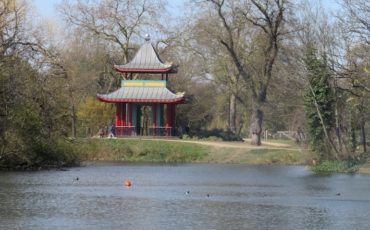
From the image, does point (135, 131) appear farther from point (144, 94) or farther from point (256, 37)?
point (256, 37)

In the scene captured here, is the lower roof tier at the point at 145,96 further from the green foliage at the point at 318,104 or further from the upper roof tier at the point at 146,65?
the green foliage at the point at 318,104

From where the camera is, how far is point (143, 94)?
6738 cm

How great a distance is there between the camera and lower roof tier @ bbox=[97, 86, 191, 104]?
218 feet

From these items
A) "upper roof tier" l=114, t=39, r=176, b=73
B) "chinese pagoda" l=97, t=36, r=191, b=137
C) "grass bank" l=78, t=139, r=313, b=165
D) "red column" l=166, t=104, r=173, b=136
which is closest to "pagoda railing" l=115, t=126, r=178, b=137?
"chinese pagoda" l=97, t=36, r=191, b=137

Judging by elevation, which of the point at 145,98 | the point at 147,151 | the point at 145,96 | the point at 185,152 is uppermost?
the point at 145,96

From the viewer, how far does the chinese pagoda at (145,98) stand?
220ft

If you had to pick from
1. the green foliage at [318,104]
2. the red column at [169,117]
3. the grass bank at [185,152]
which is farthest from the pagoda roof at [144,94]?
the green foliage at [318,104]

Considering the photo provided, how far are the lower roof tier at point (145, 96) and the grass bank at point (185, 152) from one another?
5.59 meters

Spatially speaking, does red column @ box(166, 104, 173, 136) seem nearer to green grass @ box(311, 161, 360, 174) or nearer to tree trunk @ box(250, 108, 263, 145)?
tree trunk @ box(250, 108, 263, 145)

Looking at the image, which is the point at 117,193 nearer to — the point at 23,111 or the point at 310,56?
the point at 23,111

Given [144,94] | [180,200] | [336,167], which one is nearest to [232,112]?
[144,94]

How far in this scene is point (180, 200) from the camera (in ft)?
99.8

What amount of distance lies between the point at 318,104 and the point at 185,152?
12.6 metres

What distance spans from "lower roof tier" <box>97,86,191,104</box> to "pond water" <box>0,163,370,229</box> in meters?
20.0
